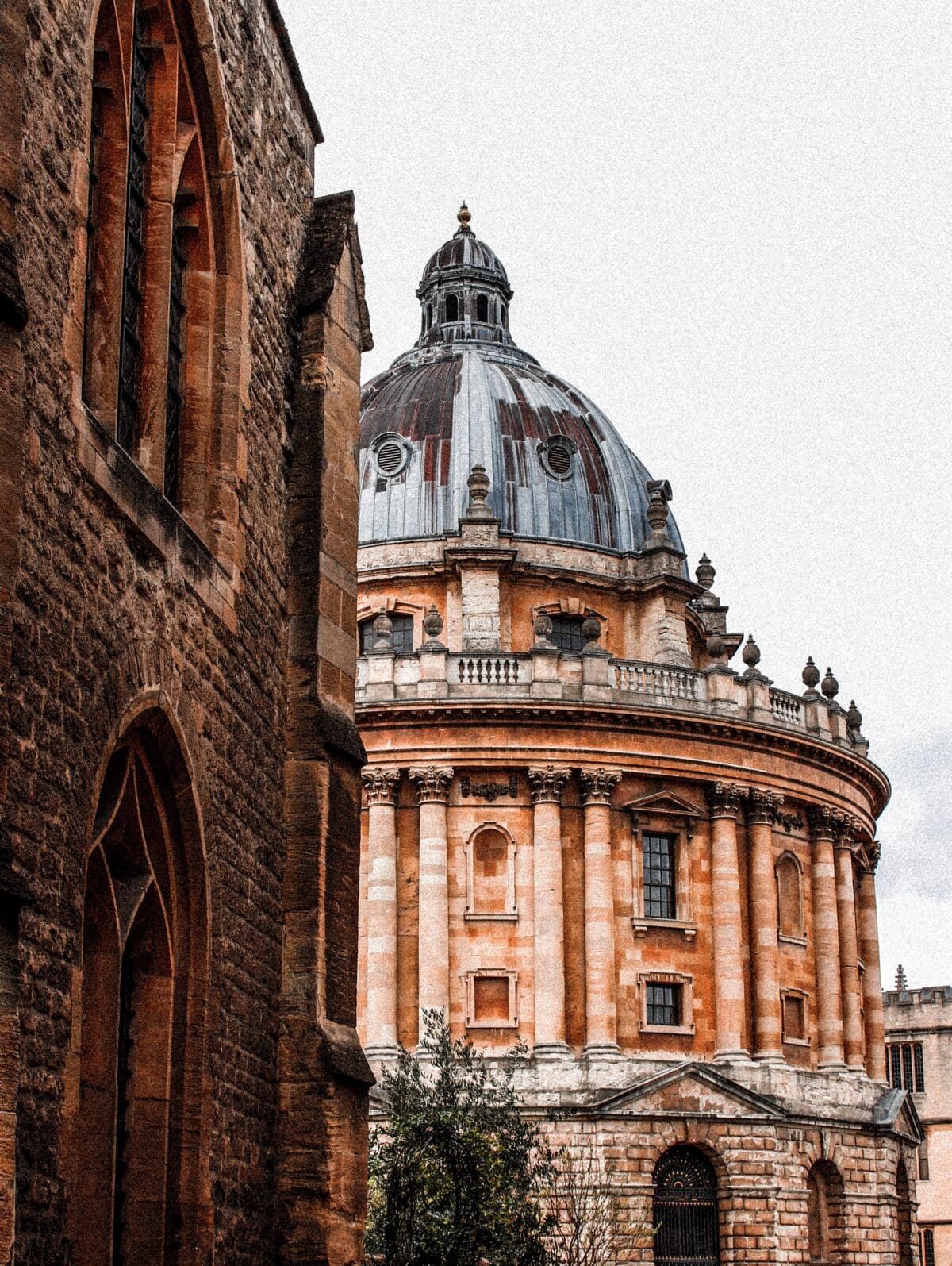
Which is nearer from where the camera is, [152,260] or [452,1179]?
[152,260]

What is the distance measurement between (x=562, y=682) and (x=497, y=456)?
1009 cm

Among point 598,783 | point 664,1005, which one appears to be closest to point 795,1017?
point 664,1005

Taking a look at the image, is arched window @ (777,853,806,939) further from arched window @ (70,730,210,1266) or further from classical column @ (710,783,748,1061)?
arched window @ (70,730,210,1266)

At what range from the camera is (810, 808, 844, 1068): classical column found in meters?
46.2

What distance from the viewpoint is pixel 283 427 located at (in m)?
13.9

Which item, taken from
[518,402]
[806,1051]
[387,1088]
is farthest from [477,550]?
[387,1088]

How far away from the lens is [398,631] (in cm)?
5006

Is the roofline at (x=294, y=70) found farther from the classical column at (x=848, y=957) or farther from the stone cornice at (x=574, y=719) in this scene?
the classical column at (x=848, y=957)

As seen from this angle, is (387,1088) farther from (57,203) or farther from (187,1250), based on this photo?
(57,203)

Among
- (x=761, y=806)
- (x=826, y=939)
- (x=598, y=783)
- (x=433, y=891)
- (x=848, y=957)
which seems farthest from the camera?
(x=848, y=957)

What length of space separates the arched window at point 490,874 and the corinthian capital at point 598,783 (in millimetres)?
2130

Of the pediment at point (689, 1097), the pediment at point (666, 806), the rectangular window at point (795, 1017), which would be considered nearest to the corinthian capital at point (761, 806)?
the pediment at point (666, 806)

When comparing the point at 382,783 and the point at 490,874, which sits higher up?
the point at 382,783

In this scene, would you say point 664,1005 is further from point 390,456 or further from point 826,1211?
point 390,456
